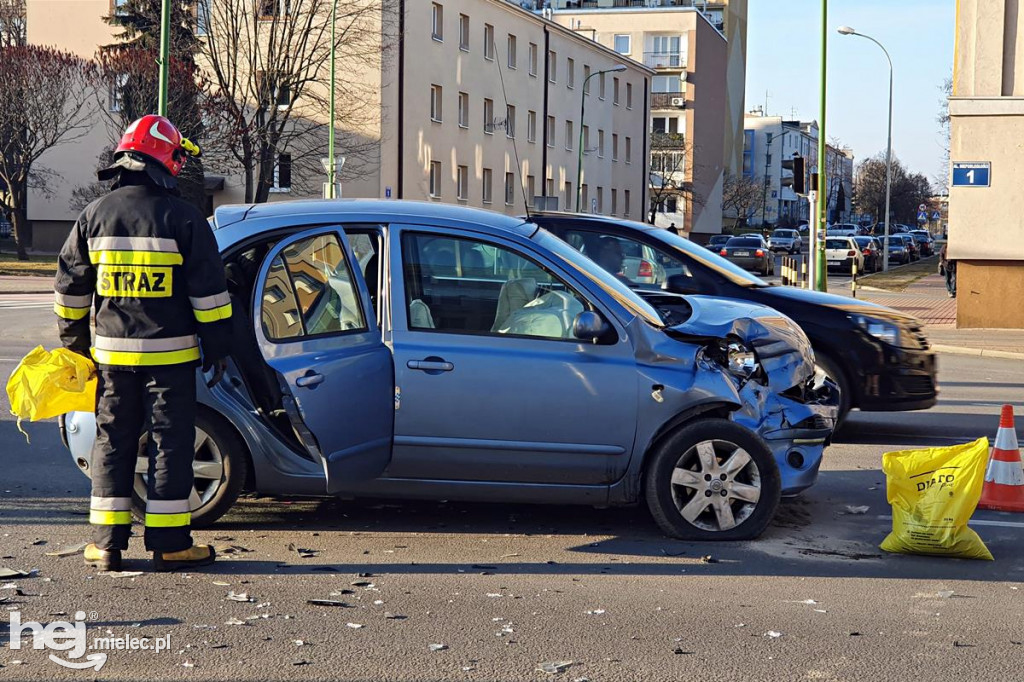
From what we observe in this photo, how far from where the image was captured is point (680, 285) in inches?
368

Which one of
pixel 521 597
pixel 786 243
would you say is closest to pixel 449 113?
pixel 786 243

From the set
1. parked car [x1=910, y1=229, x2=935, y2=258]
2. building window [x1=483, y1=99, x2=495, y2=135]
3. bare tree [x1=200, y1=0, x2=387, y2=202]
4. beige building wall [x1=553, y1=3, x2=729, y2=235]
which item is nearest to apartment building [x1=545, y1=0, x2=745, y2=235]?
beige building wall [x1=553, y1=3, x2=729, y2=235]

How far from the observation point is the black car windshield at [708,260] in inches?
373

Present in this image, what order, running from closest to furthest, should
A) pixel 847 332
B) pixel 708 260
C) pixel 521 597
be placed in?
pixel 521 597, pixel 847 332, pixel 708 260

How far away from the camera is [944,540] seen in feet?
19.3

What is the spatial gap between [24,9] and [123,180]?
185 feet

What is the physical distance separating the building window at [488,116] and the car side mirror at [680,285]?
42124 millimetres

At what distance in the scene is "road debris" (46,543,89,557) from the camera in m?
5.62

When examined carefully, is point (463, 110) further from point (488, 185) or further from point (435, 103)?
point (488, 185)

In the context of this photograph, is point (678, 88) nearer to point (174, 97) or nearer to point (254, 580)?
point (174, 97)

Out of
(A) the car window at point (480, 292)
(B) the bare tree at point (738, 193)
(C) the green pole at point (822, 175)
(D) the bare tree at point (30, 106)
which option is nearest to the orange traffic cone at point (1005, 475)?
(A) the car window at point (480, 292)

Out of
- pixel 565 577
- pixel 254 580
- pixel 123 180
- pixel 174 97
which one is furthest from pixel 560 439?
pixel 174 97

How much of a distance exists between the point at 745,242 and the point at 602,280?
4472 cm

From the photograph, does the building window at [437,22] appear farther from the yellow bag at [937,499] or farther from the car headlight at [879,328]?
the yellow bag at [937,499]
